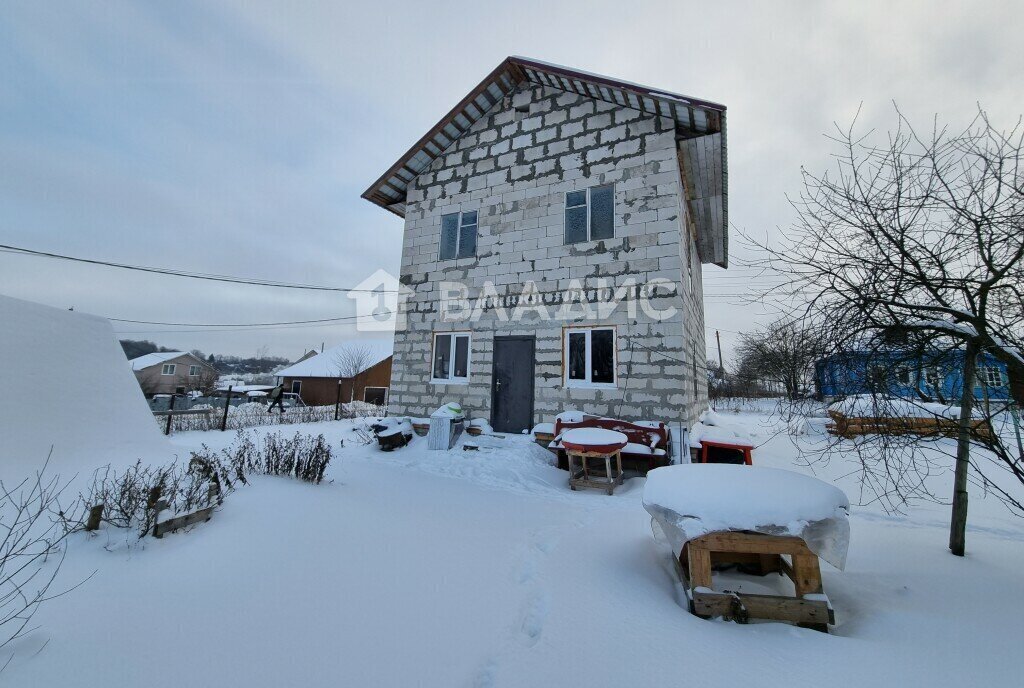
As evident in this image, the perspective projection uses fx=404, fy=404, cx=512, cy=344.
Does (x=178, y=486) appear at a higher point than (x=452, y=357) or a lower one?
lower

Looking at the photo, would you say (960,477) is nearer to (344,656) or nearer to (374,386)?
(344,656)

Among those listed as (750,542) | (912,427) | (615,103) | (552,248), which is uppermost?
(615,103)

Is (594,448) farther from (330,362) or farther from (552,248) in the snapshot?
(330,362)

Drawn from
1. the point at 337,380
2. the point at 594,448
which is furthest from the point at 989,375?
the point at 337,380

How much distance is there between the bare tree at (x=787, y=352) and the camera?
3.95 meters

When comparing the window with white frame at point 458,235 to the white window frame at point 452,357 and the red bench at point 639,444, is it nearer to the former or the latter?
the white window frame at point 452,357

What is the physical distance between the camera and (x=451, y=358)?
33.6 ft

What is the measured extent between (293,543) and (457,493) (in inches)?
104

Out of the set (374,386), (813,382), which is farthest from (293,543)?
(374,386)

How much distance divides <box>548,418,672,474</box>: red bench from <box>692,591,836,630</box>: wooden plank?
4269mm

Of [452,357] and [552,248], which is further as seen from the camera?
[452,357]

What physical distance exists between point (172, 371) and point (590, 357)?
53.0m

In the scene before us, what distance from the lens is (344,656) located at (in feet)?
7.19

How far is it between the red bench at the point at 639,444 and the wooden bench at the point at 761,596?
415cm
